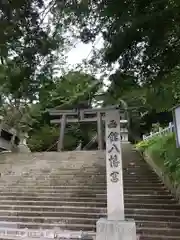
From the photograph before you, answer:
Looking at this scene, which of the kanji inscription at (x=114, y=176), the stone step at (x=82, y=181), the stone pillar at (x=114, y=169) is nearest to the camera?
the stone pillar at (x=114, y=169)

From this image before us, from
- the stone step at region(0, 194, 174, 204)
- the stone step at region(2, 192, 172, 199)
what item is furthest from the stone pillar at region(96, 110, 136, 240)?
the stone step at region(2, 192, 172, 199)

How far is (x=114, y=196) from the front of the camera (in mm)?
5156

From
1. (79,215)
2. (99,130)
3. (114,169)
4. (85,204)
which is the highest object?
(99,130)

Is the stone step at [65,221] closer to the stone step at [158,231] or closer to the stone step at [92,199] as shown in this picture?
the stone step at [158,231]

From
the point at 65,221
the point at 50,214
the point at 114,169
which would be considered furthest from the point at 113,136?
the point at 50,214

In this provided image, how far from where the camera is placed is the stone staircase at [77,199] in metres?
6.37

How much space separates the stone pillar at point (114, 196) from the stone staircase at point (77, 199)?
43.8 inches

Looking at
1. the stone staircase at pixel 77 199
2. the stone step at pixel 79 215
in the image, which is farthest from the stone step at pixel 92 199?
the stone step at pixel 79 215

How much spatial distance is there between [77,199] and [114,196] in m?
2.90

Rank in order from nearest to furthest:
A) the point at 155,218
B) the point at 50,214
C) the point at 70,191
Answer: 1. the point at 155,218
2. the point at 50,214
3. the point at 70,191

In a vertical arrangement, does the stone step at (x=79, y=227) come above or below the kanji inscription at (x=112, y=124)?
below

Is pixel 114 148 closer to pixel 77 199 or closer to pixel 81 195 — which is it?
pixel 77 199

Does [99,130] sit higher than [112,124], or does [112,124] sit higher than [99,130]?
[99,130]

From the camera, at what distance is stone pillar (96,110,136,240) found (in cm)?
478
